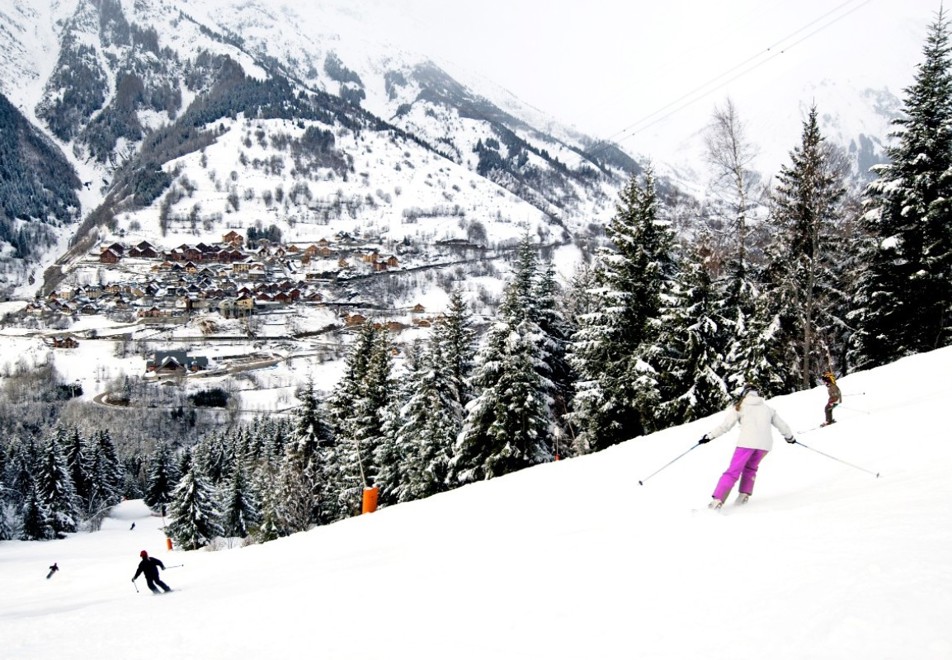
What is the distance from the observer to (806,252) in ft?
78.9

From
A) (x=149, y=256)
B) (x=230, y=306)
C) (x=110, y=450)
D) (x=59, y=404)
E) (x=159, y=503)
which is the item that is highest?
(x=149, y=256)

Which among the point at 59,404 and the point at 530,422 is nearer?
the point at 530,422

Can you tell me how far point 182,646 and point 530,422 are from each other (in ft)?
65.2

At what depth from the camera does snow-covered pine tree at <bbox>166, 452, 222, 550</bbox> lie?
51281 mm

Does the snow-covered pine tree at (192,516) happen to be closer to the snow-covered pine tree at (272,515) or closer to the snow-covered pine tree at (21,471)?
the snow-covered pine tree at (272,515)

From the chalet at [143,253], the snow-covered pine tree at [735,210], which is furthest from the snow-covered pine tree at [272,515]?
the chalet at [143,253]

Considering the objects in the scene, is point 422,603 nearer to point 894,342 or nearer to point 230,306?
point 894,342

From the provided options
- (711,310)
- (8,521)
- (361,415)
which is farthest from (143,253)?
(711,310)

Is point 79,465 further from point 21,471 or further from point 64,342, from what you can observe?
point 64,342

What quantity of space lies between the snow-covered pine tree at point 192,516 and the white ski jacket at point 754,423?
52.9 meters

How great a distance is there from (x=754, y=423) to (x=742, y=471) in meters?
0.65

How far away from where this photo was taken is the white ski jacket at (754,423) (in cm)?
739

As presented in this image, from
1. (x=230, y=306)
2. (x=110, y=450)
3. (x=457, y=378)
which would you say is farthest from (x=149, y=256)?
(x=457, y=378)

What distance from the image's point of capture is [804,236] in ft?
76.2
